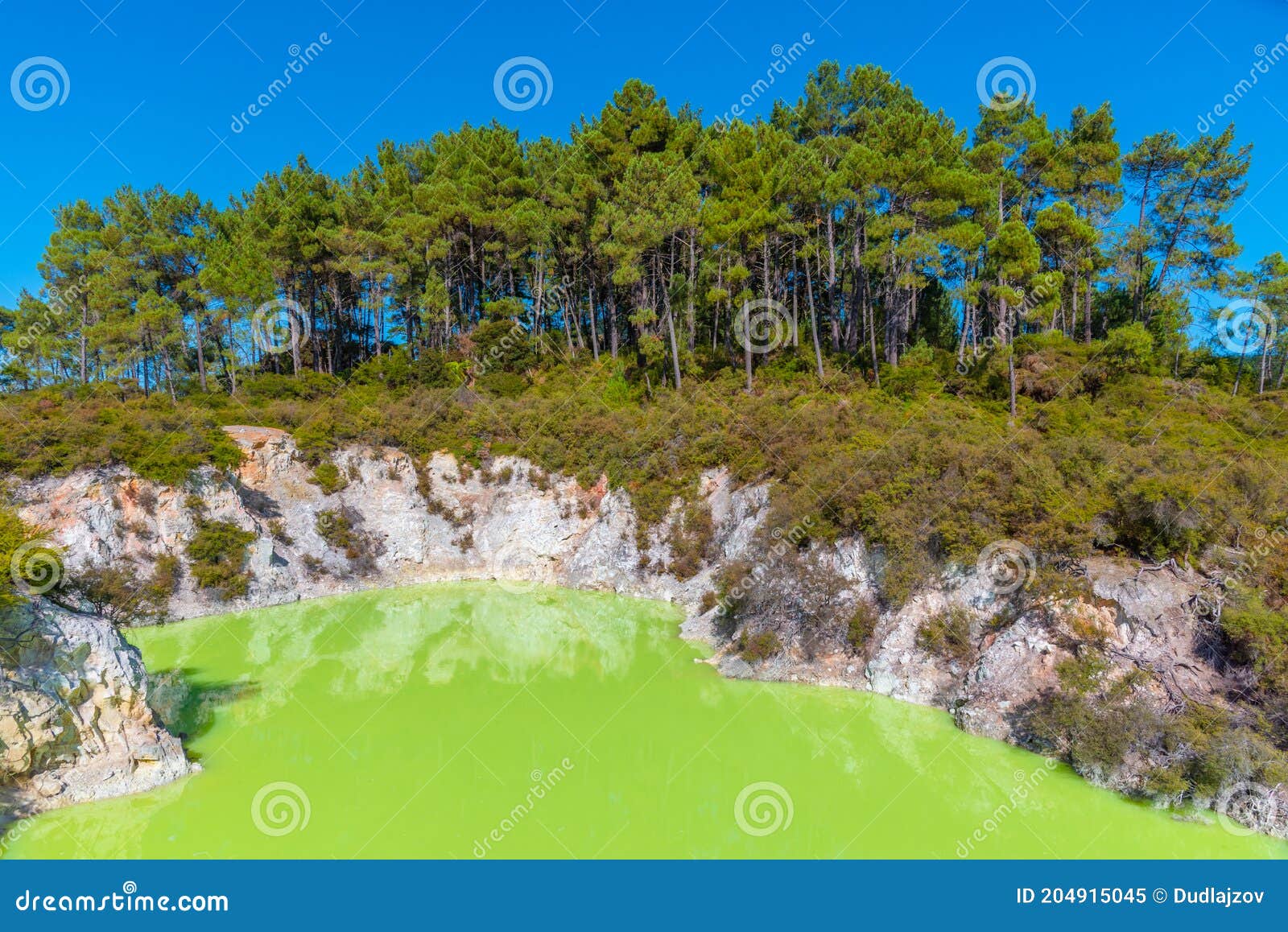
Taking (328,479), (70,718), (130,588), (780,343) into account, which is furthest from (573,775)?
(780,343)

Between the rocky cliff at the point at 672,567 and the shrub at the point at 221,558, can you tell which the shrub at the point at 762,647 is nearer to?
the rocky cliff at the point at 672,567

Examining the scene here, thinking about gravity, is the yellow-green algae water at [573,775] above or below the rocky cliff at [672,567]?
below

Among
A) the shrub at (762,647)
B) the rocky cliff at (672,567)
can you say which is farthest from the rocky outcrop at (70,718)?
the rocky cliff at (672,567)

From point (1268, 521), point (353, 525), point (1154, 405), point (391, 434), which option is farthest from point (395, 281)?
point (1268, 521)

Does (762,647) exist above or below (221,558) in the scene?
below

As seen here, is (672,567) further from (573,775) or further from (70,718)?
(70,718)

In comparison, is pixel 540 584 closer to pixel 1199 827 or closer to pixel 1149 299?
pixel 1199 827
